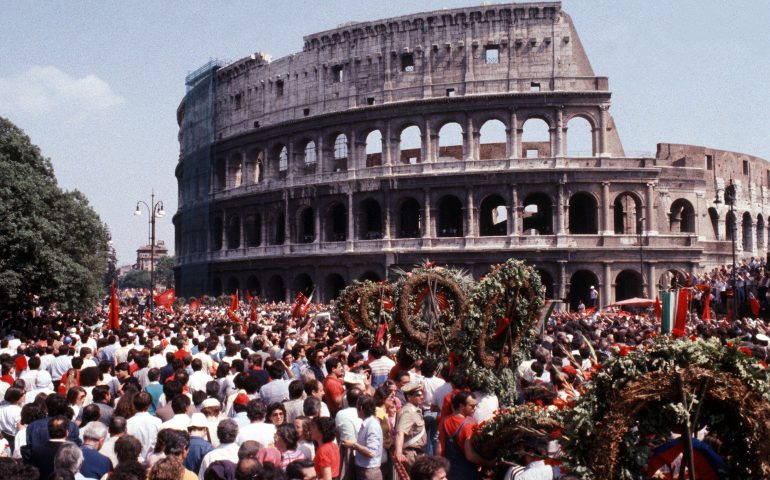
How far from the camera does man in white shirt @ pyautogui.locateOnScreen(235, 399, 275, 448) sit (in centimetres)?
776

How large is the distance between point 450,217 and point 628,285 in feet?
36.8

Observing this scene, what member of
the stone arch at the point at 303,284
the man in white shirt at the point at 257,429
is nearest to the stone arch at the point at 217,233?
the stone arch at the point at 303,284

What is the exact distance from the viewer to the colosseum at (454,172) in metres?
41.3

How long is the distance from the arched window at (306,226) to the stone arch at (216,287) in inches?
302

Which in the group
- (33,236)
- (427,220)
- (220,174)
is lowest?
(33,236)

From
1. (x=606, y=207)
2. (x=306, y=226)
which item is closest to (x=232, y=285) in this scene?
(x=306, y=226)

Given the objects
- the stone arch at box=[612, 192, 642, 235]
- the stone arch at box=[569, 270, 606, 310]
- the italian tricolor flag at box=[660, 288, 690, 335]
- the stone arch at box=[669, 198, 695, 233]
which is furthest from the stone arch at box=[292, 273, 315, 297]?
the italian tricolor flag at box=[660, 288, 690, 335]

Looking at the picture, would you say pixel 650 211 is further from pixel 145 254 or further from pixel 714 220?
pixel 145 254

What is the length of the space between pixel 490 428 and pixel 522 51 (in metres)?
38.2

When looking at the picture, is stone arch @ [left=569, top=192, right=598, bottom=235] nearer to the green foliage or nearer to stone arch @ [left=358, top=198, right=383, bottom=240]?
stone arch @ [left=358, top=198, right=383, bottom=240]

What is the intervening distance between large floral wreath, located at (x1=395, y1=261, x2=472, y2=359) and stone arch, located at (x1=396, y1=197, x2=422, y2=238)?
2885cm

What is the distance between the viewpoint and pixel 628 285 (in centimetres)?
4344

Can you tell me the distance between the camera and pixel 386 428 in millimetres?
8320

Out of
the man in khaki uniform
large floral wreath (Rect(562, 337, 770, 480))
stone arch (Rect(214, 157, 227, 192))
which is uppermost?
stone arch (Rect(214, 157, 227, 192))
